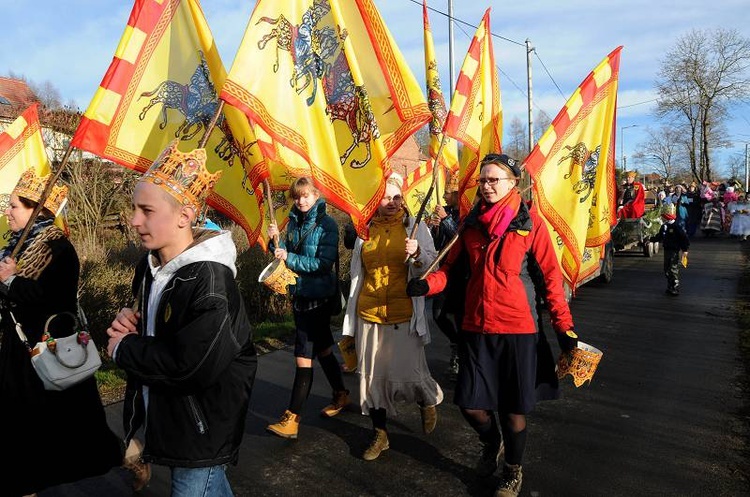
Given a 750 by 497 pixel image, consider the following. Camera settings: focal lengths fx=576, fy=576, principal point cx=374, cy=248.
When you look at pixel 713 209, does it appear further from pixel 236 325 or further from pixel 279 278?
pixel 236 325

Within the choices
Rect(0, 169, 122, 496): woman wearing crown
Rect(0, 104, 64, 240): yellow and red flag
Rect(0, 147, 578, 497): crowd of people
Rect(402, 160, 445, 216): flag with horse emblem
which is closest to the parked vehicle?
Rect(402, 160, 445, 216): flag with horse emblem

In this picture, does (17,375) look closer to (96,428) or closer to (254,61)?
(96,428)

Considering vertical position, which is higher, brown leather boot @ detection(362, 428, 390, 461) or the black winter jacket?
the black winter jacket

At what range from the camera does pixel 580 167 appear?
14.6 feet

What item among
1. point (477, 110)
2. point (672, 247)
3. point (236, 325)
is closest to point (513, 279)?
point (236, 325)

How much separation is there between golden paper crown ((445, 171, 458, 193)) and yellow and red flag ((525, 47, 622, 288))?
2012 millimetres

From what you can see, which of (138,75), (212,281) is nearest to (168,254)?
(212,281)

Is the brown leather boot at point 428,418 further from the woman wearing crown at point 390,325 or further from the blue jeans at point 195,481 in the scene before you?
the blue jeans at point 195,481

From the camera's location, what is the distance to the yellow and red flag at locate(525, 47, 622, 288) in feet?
13.9

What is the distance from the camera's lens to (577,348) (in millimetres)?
3299

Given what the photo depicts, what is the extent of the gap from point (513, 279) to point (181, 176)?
1.98 meters

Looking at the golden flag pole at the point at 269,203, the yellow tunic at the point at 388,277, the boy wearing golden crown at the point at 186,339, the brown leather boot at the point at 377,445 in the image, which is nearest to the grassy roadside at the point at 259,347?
the golden flag pole at the point at 269,203

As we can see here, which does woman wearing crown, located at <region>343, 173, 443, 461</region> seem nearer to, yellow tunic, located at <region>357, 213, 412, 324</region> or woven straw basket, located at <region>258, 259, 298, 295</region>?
yellow tunic, located at <region>357, 213, 412, 324</region>

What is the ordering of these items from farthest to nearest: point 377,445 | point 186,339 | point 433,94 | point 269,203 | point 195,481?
point 433,94 < point 377,445 < point 269,203 < point 195,481 < point 186,339
